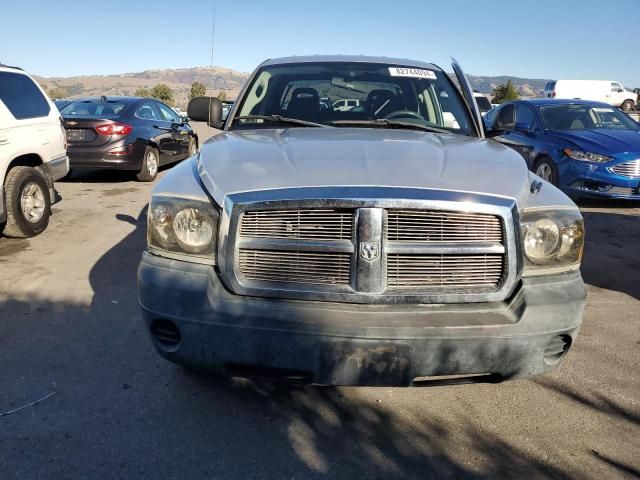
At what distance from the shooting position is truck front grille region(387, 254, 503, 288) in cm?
236

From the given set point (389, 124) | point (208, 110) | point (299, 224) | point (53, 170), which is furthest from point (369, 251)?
point (53, 170)

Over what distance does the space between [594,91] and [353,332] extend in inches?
1610

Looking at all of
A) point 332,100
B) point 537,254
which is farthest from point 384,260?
point 332,100

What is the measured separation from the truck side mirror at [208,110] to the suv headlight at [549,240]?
8.68ft

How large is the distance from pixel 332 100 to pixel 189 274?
2187 millimetres

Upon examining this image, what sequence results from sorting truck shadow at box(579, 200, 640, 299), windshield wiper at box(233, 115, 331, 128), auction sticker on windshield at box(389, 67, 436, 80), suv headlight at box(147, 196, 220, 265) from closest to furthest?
suv headlight at box(147, 196, 220, 265) < windshield wiper at box(233, 115, 331, 128) < auction sticker on windshield at box(389, 67, 436, 80) < truck shadow at box(579, 200, 640, 299)

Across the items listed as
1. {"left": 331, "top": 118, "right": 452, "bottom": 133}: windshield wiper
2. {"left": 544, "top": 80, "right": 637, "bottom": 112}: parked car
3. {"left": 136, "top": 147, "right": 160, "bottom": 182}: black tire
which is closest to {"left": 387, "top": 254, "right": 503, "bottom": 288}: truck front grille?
{"left": 331, "top": 118, "right": 452, "bottom": 133}: windshield wiper

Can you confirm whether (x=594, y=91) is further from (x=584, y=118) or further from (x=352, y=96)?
(x=352, y=96)

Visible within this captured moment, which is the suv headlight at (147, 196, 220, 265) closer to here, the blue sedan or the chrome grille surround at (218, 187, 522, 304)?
the chrome grille surround at (218, 187, 522, 304)

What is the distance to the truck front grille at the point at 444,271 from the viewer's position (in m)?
2.36

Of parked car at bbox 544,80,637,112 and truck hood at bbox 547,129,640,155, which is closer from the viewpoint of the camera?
truck hood at bbox 547,129,640,155

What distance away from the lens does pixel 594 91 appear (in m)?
36.8

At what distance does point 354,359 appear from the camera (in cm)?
220

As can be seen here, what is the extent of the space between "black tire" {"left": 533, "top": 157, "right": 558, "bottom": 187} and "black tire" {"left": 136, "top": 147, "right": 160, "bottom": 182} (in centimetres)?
693
